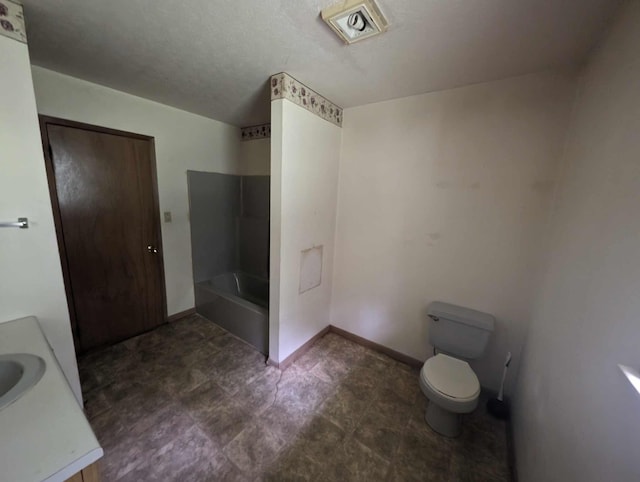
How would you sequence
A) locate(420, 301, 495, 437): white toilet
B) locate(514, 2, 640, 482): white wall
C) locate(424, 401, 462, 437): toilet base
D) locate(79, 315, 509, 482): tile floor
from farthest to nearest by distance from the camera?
locate(424, 401, 462, 437): toilet base, locate(420, 301, 495, 437): white toilet, locate(79, 315, 509, 482): tile floor, locate(514, 2, 640, 482): white wall

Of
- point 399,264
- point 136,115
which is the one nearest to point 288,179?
point 399,264

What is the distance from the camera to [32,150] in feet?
3.86

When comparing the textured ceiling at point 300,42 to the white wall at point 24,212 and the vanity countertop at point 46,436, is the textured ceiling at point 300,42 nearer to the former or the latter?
the white wall at point 24,212

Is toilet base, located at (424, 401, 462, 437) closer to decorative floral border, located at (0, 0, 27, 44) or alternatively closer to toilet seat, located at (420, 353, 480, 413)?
toilet seat, located at (420, 353, 480, 413)

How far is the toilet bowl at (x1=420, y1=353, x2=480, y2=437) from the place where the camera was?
4.70 feet

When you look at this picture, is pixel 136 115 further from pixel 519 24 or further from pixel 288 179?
pixel 519 24

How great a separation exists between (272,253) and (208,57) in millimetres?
1345

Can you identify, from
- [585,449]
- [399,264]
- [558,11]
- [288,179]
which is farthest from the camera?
[399,264]

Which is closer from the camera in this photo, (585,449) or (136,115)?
(585,449)

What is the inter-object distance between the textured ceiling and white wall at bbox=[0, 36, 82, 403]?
1.32 feet

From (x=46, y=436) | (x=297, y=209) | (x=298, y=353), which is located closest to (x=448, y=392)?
(x=298, y=353)

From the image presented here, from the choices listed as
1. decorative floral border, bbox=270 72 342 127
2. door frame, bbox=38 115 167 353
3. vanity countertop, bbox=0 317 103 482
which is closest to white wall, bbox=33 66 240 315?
door frame, bbox=38 115 167 353

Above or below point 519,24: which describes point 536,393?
below

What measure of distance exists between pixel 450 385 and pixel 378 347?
2.98 ft
